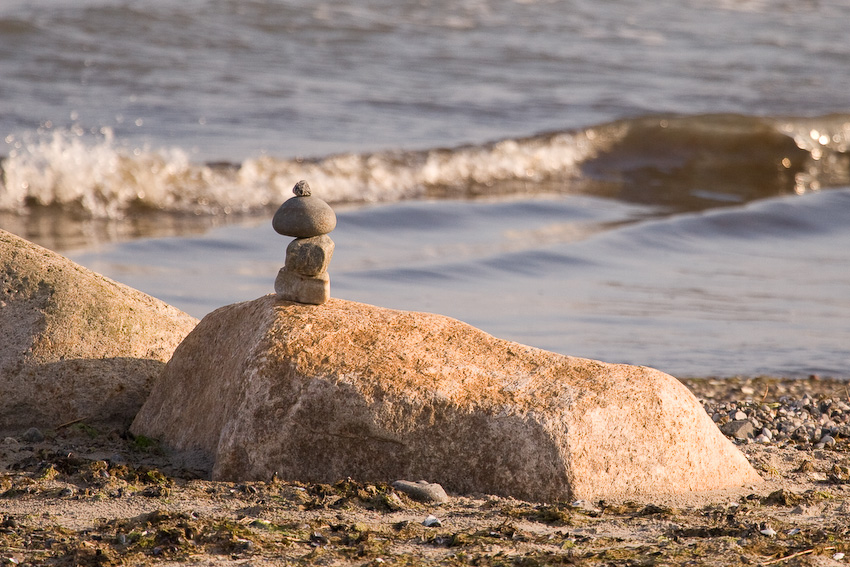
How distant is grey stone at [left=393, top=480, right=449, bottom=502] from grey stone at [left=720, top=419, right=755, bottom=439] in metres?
1.88

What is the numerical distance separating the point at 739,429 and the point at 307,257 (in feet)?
7.58

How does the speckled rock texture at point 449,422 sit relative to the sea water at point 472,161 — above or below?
below

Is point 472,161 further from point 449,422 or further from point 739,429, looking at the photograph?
point 449,422

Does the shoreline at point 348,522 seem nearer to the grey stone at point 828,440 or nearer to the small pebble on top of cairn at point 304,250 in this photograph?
the grey stone at point 828,440

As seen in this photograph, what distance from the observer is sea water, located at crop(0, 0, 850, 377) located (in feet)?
25.0

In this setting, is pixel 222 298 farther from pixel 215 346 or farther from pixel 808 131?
pixel 808 131

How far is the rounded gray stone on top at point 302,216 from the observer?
166 inches

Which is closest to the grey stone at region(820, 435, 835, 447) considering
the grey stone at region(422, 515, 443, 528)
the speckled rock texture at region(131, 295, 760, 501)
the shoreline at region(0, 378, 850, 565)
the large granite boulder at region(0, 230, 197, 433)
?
the shoreline at region(0, 378, 850, 565)

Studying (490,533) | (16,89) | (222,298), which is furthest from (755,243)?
(16,89)

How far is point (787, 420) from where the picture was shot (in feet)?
17.1

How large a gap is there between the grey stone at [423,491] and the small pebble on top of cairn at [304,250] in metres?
0.96

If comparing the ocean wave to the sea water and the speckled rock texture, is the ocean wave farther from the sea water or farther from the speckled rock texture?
the speckled rock texture

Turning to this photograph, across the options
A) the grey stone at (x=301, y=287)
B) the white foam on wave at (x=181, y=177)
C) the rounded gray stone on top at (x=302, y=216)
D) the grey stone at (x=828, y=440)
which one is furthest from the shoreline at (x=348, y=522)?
the white foam on wave at (x=181, y=177)

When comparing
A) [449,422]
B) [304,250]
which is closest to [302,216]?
[304,250]
